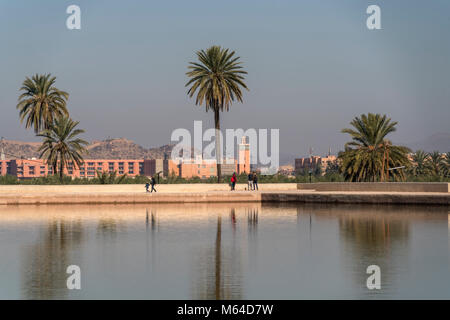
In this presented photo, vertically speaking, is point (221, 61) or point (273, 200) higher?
point (221, 61)

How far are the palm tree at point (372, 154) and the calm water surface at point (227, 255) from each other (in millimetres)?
20166

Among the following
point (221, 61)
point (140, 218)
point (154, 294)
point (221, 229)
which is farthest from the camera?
point (221, 61)

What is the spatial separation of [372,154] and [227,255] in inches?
1442

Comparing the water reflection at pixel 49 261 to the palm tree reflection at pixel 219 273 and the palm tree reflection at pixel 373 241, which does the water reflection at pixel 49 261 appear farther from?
the palm tree reflection at pixel 373 241

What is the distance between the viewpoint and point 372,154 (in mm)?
52844

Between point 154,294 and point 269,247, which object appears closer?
point 154,294

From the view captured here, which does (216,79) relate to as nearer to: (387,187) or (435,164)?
(387,187)

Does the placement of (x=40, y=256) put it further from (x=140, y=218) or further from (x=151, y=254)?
(x=140, y=218)

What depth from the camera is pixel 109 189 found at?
47.1 metres

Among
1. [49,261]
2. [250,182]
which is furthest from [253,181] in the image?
[49,261]

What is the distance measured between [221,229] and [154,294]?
477 inches

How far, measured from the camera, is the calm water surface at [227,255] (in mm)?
13773
